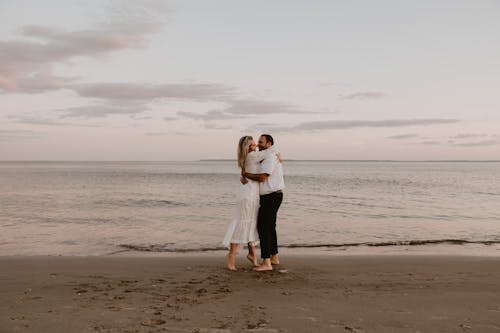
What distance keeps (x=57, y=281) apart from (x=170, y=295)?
6.83 feet

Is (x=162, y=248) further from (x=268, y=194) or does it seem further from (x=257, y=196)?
(x=268, y=194)

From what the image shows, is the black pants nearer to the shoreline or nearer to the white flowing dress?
A: the white flowing dress

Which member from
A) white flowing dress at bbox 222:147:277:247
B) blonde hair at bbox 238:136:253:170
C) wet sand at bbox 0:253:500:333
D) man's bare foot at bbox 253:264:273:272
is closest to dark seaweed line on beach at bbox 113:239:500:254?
wet sand at bbox 0:253:500:333

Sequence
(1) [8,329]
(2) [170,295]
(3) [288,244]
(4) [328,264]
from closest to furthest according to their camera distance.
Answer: (1) [8,329]
(2) [170,295]
(4) [328,264]
(3) [288,244]

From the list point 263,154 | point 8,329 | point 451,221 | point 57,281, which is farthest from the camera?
point 451,221

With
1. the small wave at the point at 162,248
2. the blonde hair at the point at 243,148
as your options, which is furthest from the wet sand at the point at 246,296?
the small wave at the point at 162,248

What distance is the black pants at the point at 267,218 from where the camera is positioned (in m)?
7.51

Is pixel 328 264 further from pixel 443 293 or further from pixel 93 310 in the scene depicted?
pixel 93 310

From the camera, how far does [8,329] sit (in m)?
4.47

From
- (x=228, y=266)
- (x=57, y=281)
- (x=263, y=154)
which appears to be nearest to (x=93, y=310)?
(x=57, y=281)

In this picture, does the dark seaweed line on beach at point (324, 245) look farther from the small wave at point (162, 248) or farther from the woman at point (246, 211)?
the woman at point (246, 211)

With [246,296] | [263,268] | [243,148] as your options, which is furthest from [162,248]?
[246,296]

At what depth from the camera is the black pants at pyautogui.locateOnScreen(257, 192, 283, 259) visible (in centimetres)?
751

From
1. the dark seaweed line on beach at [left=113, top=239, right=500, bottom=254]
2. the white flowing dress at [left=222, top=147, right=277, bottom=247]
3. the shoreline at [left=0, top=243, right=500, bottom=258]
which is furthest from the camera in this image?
the dark seaweed line on beach at [left=113, top=239, right=500, bottom=254]
